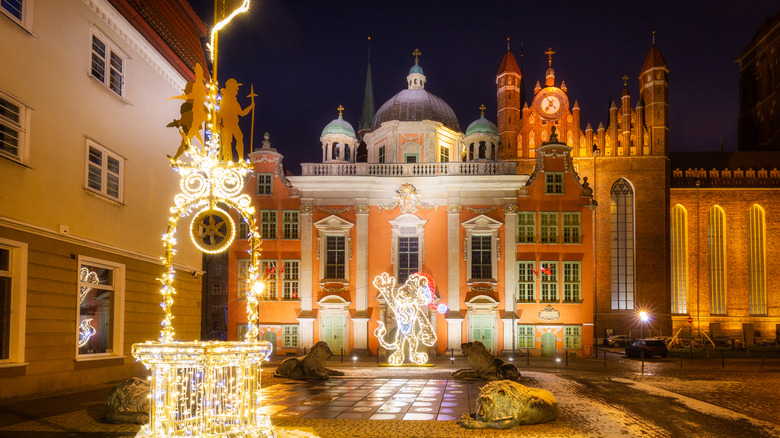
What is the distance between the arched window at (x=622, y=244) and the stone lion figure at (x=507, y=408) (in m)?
45.4

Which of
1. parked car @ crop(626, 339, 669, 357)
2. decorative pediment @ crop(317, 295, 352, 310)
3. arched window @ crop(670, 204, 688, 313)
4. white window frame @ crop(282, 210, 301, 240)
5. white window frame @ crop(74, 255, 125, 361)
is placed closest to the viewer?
white window frame @ crop(74, 255, 125, 361)

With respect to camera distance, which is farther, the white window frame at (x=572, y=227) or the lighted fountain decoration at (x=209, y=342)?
the white window frame at (x=572, y=227)

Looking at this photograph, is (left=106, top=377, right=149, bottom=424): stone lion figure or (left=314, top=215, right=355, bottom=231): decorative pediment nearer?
(left=106, top=377, right=149, bottom=424): stone lion figure

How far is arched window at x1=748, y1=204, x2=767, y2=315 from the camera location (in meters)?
59.6

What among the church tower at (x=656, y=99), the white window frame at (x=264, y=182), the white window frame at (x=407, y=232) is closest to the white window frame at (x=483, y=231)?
the white window frame at (x=407, y=232)

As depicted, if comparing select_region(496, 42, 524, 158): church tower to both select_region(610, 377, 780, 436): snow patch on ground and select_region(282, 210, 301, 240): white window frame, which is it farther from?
select_region(610, 377, 780, 436): snow patch on ground

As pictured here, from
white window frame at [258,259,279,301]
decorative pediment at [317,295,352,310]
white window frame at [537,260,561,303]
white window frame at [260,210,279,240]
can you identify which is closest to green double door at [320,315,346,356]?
decorative pediment at [317,295,352,310]

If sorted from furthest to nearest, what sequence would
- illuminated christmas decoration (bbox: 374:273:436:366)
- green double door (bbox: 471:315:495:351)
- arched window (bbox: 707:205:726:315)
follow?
arched window (bbox: 707:205:726:315)
green double door (bbox: 471:315:495:351)
illuminated christmas decoration (bbox: 374:273:436:366)

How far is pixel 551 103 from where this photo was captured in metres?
56.6

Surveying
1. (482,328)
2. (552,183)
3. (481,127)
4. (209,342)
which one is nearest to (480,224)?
(552,183)

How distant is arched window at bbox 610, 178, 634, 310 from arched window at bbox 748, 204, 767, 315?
14051 millimetres

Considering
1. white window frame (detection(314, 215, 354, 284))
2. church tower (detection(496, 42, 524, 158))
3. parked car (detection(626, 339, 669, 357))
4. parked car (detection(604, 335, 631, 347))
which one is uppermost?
church tower (detection(496, 42, 524, 158))

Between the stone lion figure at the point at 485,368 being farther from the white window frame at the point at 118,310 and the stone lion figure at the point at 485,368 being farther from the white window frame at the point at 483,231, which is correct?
the white window frame at the point at 483,231

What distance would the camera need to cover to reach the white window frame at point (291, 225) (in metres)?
37.9
